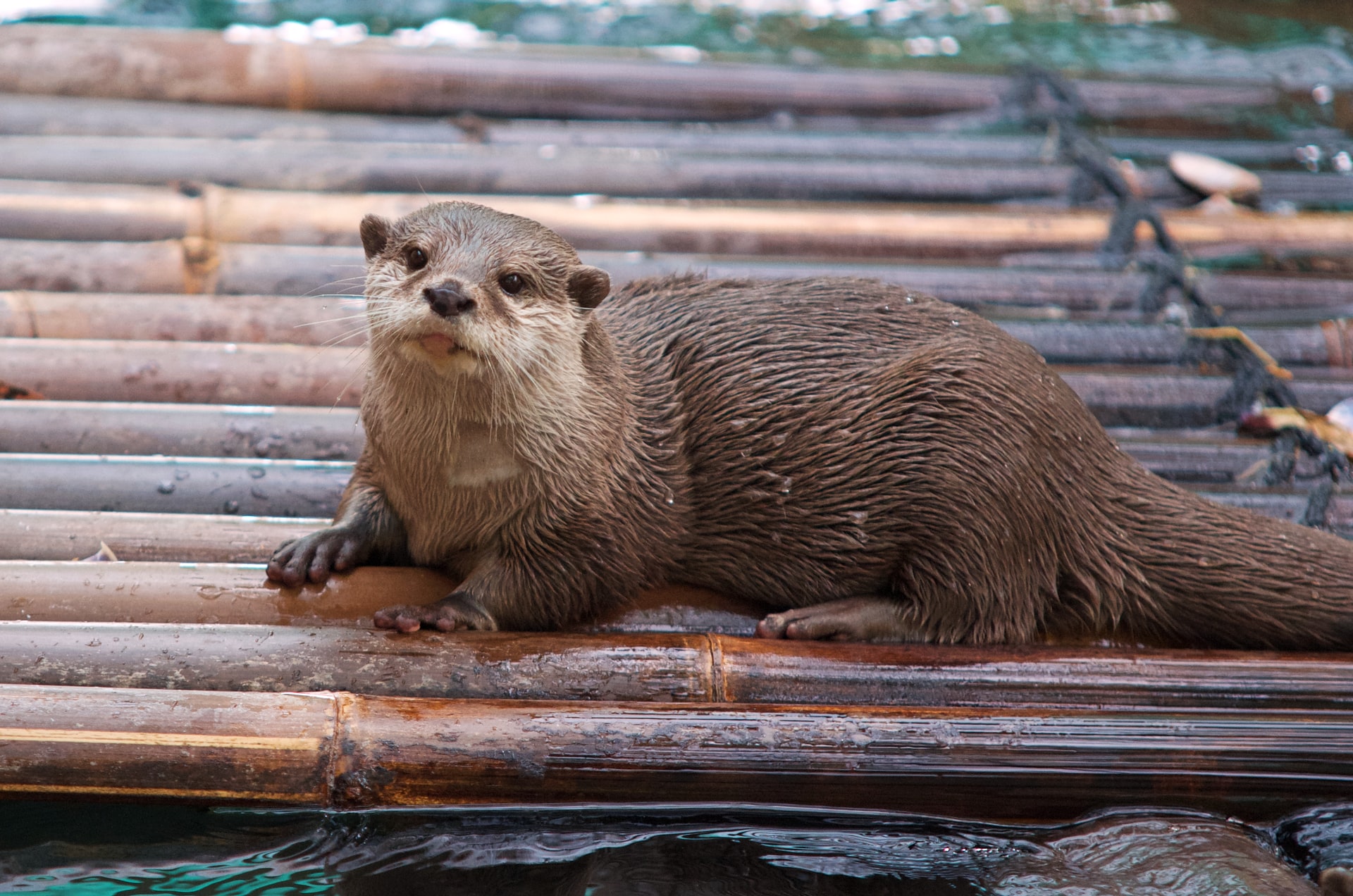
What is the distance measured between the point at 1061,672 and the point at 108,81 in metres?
3.36

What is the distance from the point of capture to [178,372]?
9.52 ft

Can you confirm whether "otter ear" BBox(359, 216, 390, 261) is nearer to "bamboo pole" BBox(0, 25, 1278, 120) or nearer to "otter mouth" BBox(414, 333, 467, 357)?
"otter mouth" BBox(414, 333, 467, 357)

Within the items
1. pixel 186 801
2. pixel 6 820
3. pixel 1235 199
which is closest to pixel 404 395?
pixel 186 801

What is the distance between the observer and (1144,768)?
209 cm

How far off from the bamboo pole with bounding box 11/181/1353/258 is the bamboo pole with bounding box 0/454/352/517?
2.87 ft

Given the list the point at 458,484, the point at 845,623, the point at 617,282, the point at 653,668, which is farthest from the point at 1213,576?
the point at 617,282

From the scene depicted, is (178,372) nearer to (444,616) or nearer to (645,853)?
(444,616)

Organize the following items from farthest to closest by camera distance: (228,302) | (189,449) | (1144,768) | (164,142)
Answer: (164,142) → (228,302) → (189,449) → (1144,768)

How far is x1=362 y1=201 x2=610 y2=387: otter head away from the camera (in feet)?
6.70

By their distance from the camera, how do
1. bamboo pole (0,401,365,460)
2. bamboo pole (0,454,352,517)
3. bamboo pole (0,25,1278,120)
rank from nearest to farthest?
1. bamboo pole (0,454,352,517)
2. bamboo pole (0,401,365,460)
3. bamboo pole (0,25,1278,120)

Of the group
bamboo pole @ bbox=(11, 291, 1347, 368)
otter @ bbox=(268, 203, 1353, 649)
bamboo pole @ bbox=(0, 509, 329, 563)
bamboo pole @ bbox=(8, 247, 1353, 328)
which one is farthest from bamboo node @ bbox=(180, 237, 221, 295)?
otter @ bbox=(268, 203, 1353, 649)

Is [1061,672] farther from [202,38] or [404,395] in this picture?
[202,38]

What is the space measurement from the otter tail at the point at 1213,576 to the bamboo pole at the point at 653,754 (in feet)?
0.77

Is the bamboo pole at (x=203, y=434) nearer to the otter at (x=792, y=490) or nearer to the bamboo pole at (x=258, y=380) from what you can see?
the bamboo pole at (x=258, y=380)
